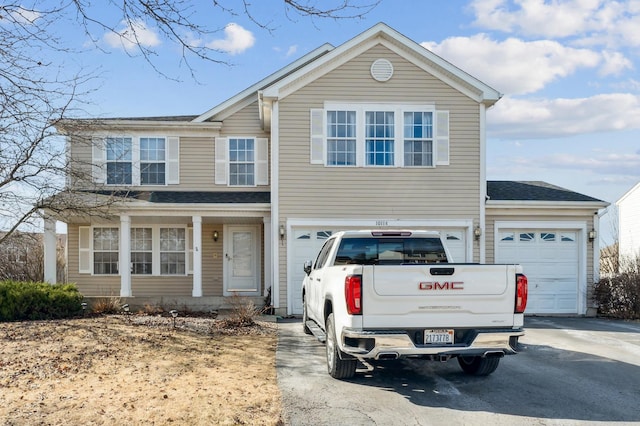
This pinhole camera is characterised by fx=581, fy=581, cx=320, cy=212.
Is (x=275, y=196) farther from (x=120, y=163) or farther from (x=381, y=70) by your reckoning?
(x=120, y=163)

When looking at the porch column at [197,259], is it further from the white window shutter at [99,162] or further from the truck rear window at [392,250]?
the truck rear window at [392,250]

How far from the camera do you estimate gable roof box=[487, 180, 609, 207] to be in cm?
1617

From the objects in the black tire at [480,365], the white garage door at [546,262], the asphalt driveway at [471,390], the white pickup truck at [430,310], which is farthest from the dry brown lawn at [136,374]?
the white garage door at [546,262]

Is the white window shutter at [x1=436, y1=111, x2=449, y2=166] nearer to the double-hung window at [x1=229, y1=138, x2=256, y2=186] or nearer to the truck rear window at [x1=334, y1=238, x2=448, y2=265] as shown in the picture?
the double-hung window at [x1=229, y1=138, x2=256, y2=186]

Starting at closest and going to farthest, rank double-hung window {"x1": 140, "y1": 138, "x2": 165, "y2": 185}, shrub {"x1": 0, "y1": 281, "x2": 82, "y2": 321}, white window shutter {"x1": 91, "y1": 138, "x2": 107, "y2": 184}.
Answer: shrub {"x1": 0, "y1": 281, "x2": 82, "y2": 321} → white window shutter {"x1": 91, "y1": 138, "x2": 107, "y2": 184} → double-hung window {"x1": 140, "y1": 138, "x2": 165, "y2": 185}

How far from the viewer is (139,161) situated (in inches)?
679

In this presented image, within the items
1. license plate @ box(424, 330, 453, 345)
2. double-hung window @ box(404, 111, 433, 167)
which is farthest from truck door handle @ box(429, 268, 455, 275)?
double-hung window @ box(404, 111, 433, 167)

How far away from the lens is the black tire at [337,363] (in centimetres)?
752

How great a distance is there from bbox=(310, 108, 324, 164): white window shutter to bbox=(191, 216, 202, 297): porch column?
11.6 feet


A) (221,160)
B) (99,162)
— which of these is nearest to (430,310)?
(221,160)

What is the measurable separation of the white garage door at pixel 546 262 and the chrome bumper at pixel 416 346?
31.9ft

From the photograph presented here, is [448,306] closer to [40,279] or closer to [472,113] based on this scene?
[472,113]

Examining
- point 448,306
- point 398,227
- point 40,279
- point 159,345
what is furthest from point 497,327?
point 40,279

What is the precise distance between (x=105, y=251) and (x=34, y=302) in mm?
4536
